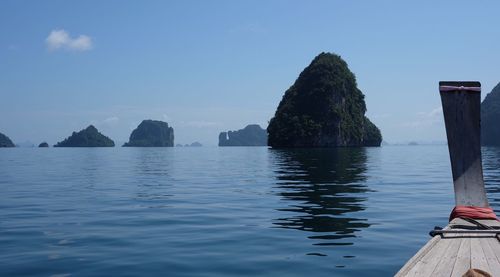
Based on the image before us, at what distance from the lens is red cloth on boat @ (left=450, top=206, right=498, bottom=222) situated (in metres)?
7.96

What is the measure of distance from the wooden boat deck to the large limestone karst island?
133m

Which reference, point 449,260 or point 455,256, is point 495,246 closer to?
point 455,256

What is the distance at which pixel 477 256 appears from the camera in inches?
221

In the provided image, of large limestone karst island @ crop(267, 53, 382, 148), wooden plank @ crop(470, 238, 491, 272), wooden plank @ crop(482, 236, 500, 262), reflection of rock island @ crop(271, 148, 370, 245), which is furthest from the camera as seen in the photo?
large limestone karst island @ crop(267, 53, 382, 148)

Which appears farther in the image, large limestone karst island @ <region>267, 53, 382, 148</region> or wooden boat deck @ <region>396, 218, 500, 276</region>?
large limestone karst island @ <region>267, 53, 382, 148</region>

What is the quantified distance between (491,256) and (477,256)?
17cm

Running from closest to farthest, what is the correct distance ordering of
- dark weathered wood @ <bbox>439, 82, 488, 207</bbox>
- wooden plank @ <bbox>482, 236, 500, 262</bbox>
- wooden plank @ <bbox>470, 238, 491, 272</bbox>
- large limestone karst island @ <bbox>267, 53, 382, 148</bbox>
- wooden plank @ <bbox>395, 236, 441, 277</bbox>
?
1. wooden plank @ <bbox>395, 236, 441, 277</bbox>
2. wooden plank @ <bbox>470, 238, 491, 272</bbox>
3. wooden plank @ <bbox>482, 236, 500, 262</bbox>
4. dark weathered wood @ <bbox>439, 82, 488, 207</bbox>
5. large limestone karst island @ <bbox>267, 53, 382, 148</bbox>

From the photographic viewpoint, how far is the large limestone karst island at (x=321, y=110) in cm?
14188

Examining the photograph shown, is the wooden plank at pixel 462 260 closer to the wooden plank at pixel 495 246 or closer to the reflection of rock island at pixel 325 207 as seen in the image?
the wooden plank at pixel 495 246

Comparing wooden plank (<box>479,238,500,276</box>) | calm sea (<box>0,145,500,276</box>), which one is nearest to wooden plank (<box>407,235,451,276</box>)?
wooden plank (<box>479,238,500,276</box>)

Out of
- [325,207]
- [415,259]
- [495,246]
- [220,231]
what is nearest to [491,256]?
[495,246]

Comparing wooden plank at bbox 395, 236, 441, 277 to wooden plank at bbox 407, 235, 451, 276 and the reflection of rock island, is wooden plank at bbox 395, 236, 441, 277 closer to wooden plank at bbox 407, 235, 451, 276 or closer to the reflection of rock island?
wooden plank at bbox 407, 235, 451, 276

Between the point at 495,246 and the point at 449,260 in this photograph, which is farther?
the point at 495,246

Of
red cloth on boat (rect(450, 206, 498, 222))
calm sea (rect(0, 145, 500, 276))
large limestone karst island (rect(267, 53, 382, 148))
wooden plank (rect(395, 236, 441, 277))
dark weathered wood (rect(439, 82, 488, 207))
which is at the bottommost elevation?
calm sea (rect(0, 145, 500, 276))
